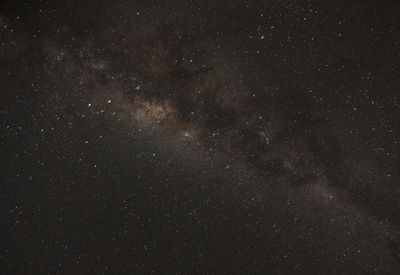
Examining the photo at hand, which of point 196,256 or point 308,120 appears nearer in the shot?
point 308,120

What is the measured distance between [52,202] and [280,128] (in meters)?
2.02

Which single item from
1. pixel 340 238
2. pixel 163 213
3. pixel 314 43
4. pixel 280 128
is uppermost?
pixel 314 43

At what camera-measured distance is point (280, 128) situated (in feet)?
8.48

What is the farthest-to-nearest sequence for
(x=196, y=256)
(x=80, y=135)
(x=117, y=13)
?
(x=196, y=256) → (x=80, y=135) → (x=117, y=13)

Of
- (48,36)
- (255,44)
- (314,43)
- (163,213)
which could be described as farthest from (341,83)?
(48,36)

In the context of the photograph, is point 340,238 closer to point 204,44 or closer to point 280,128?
point 280,128

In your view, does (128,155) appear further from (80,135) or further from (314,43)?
(314,43)

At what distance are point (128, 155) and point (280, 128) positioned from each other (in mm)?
1271

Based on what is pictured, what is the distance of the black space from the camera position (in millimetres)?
2498

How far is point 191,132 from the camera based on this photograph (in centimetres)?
262

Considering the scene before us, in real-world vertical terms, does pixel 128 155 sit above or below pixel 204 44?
below

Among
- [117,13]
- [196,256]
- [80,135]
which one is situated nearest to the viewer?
[117,13]

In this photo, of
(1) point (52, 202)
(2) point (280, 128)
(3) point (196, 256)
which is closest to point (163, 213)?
(3) point (196, 256)

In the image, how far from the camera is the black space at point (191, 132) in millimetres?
2498
